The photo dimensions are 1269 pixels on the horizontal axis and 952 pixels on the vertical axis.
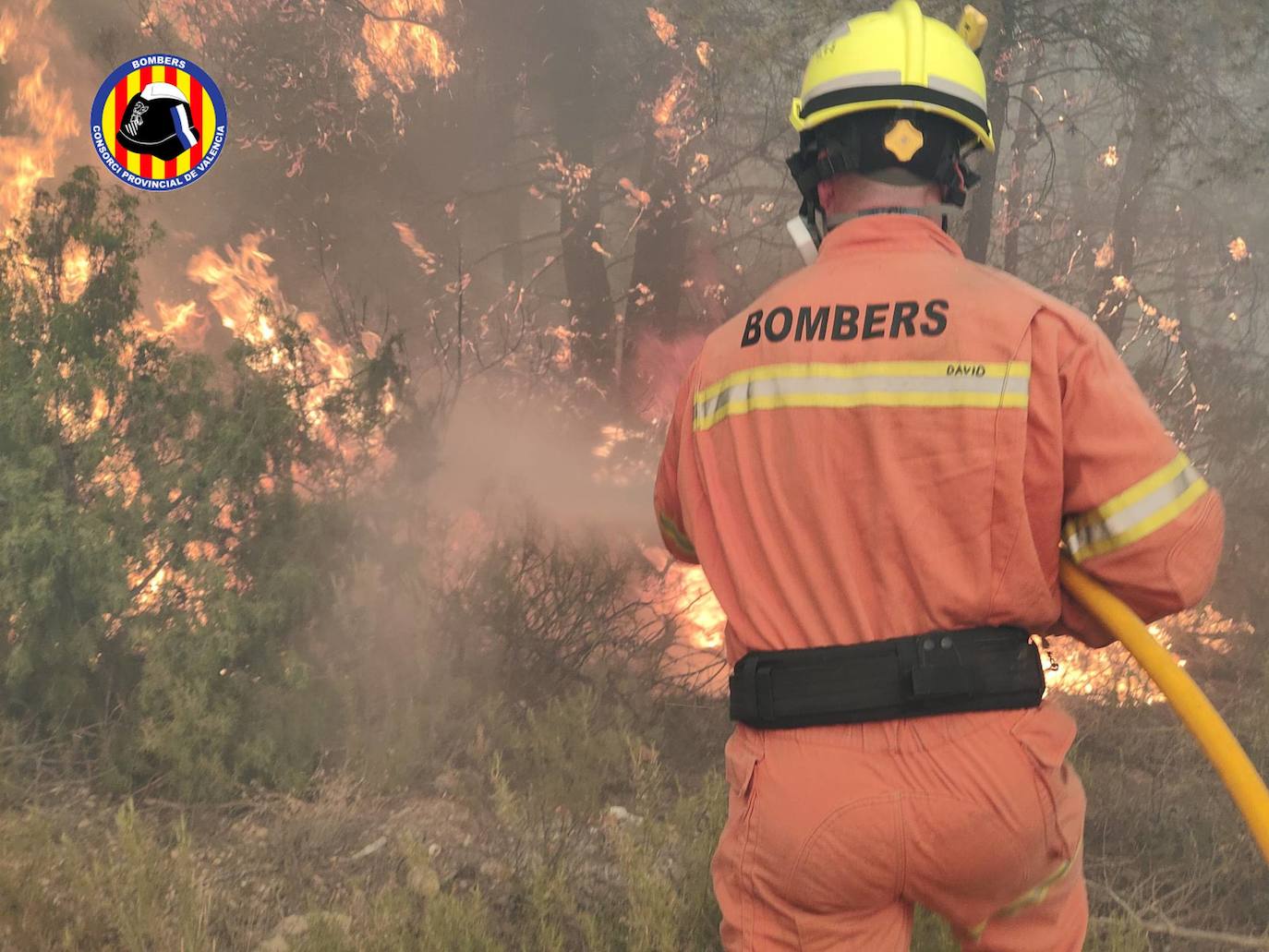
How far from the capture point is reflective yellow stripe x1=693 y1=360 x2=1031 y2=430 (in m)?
1.79

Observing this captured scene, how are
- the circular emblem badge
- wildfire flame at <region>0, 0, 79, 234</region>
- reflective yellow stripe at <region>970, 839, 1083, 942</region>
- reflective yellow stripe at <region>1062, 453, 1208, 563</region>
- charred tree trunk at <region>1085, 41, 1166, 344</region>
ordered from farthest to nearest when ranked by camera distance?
charred tree trunk at <region>1085, 41, 1166, 344</region> → the circular emblem badge → wildfire flame at <region>0, 0, 79, 234</region> → reflective yellow stripe at <region>970, 839, 1083, 942</region> → reflective yellow stripe at <region>1062, 453, 1208, 563</region>

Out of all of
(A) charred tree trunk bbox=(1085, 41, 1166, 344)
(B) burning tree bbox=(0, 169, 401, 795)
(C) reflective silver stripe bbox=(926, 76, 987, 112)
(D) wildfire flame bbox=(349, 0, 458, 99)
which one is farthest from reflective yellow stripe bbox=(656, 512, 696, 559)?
(A) charred tree trunk bbox=(1085, 41, 1166, 344)

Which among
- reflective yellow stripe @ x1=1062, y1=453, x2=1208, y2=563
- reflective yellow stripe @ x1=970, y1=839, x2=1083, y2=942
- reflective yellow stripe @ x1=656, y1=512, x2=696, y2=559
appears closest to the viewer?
reflective yellow stripe @ x1=1062, y1=453, x2=1208, y2=563

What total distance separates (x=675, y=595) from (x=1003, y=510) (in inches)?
156

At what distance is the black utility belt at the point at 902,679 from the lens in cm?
182

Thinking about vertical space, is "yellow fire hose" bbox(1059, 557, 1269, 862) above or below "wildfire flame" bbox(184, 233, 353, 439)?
below

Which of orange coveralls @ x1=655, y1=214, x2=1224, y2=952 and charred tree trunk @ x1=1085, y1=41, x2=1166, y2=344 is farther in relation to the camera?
charred tree trunk @ x1=1085, y1=41, x2=1166, y2=344

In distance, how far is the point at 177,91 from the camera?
532 centimetres

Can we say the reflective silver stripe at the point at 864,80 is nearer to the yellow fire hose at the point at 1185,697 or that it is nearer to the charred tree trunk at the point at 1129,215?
the yellow fire hose at the point at 1185,697

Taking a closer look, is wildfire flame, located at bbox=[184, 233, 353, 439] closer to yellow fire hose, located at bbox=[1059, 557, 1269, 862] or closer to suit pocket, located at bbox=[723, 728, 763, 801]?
suit pocket, located at bbox=[723, 728, 763, 801]

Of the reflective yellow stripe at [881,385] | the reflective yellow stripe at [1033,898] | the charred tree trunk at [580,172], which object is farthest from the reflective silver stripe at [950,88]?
the charred tree trunk at [580,172]

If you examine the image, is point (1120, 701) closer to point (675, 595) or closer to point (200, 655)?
point (675, 595)

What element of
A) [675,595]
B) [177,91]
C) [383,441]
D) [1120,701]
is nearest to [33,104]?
[177,91]

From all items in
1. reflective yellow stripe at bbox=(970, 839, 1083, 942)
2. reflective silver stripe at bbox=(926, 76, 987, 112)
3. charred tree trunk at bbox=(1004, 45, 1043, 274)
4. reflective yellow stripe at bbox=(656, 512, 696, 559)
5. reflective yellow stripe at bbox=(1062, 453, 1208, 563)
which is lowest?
reflective yellow stripe at bbox=(970, 839, 1083, 942)
